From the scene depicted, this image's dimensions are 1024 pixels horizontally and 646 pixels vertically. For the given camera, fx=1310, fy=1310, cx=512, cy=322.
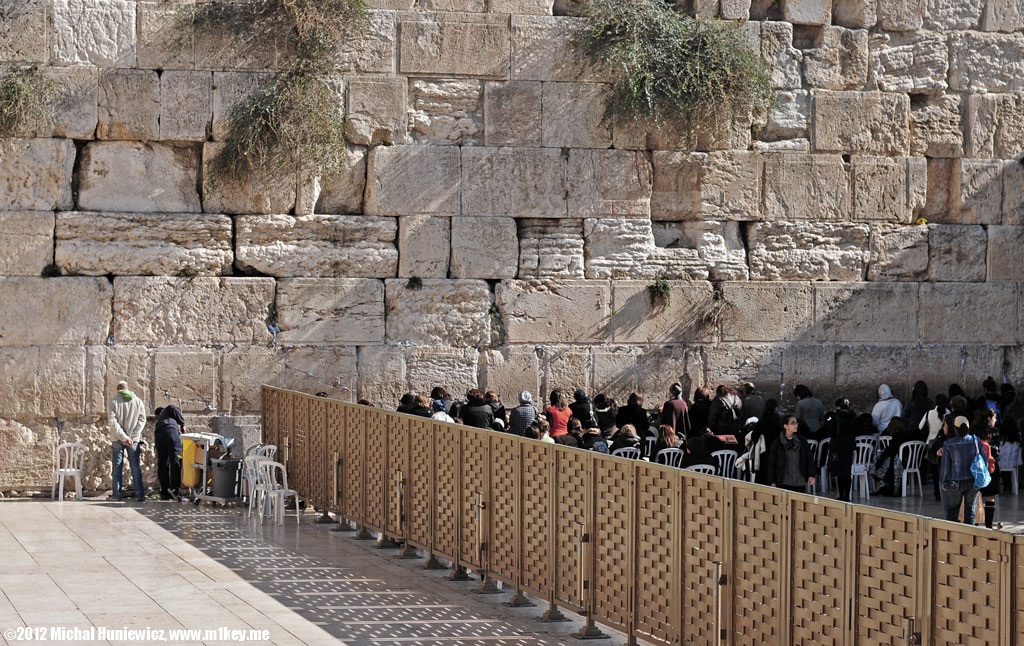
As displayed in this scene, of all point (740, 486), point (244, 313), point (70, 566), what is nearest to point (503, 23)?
point (244, 313)

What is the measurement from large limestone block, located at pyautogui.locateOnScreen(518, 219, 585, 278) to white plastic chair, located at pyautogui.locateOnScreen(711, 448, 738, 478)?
2.76m

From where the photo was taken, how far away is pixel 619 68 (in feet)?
43.4

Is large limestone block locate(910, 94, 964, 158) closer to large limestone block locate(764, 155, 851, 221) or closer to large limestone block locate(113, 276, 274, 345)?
large limestone block locate(764, 155, 851, 221)

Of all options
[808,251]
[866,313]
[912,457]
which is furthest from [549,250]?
[912,457]

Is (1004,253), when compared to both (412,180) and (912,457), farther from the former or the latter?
(412,180)

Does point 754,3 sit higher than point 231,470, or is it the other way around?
point 754,3

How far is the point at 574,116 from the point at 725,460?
4.08m

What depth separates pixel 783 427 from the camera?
10133 mm

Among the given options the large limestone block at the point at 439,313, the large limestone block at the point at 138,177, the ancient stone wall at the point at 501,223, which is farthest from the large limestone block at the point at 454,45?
the large limestone block at the point at 138,177

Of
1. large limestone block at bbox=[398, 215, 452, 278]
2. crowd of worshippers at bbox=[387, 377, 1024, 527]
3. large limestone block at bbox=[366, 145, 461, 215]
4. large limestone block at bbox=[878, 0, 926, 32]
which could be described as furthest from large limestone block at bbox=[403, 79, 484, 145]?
large limestone block at bbox=[878, 0, 926, 32]

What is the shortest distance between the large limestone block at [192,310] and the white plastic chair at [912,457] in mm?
6143

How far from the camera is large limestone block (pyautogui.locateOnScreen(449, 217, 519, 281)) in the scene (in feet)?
43.0

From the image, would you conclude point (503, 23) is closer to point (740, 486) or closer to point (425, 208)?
point (425, 208)

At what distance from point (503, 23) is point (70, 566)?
7.11 m
